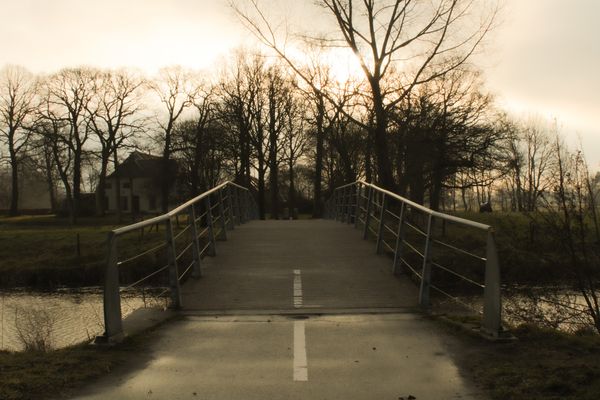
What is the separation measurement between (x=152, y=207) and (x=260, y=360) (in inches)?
3097

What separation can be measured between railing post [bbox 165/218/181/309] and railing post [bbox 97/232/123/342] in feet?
5.12

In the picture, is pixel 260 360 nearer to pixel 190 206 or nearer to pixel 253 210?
pixel 190 206

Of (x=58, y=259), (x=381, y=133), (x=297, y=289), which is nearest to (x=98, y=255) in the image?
(x=58, y=259)

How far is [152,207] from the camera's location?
8112 centimetres

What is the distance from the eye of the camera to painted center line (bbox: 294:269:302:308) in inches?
288

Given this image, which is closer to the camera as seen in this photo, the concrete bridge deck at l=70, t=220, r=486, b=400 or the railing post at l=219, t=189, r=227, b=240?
the concrete bridge deck at l=70, t=220, r=486, b=400

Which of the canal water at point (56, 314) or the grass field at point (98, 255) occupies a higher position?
the grass field at point (98, 255)

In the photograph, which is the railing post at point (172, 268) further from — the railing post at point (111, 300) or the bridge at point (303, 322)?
the railing post at point (111, 300)

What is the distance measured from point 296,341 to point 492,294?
178 cm

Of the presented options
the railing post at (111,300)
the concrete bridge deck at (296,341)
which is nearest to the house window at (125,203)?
the concrete bridge deck at (296,341)

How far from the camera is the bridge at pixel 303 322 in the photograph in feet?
14.1

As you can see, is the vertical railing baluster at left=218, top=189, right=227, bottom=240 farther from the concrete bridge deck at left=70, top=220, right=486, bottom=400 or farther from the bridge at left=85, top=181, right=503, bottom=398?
the concrete bridge deck at left=70, top=220, right=486, bottom=400

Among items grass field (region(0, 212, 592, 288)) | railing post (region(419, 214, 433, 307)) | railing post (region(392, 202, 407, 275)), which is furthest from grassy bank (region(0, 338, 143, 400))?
grass field (region(0, 212, 592, 288))

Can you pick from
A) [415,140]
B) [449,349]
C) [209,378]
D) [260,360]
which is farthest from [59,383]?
[415,140]
